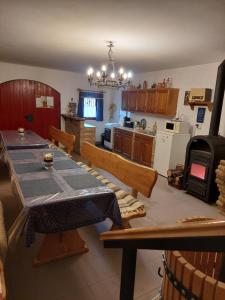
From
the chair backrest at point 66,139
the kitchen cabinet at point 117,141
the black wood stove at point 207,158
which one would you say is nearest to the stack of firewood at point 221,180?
the black wood stove at point 207,158

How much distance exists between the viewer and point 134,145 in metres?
5.70

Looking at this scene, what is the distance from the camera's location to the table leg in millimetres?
2020

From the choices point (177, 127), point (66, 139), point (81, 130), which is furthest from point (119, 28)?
point (81, 130)

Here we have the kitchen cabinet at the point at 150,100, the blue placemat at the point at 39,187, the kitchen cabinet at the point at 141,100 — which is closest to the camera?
the blue placemat at the point at 39,187

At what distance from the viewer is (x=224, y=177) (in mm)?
3111

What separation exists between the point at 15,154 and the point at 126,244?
8.70 feet

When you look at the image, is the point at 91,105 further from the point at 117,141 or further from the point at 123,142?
the point at 123,142

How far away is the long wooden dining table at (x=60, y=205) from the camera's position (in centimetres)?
167

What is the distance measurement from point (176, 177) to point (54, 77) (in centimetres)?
452

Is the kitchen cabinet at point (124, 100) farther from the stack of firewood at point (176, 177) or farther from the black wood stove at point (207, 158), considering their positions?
the black wood stove at point (207, 158)

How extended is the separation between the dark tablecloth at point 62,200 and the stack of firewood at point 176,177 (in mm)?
2389

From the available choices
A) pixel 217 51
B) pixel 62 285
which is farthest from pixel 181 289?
pixel 217 51

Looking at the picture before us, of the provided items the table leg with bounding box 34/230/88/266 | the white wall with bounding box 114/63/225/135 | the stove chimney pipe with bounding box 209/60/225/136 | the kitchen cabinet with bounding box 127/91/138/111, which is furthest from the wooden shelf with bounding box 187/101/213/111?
the table leg with bounding box 34/230/88/266

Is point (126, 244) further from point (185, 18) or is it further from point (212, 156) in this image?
point (212, 156)
